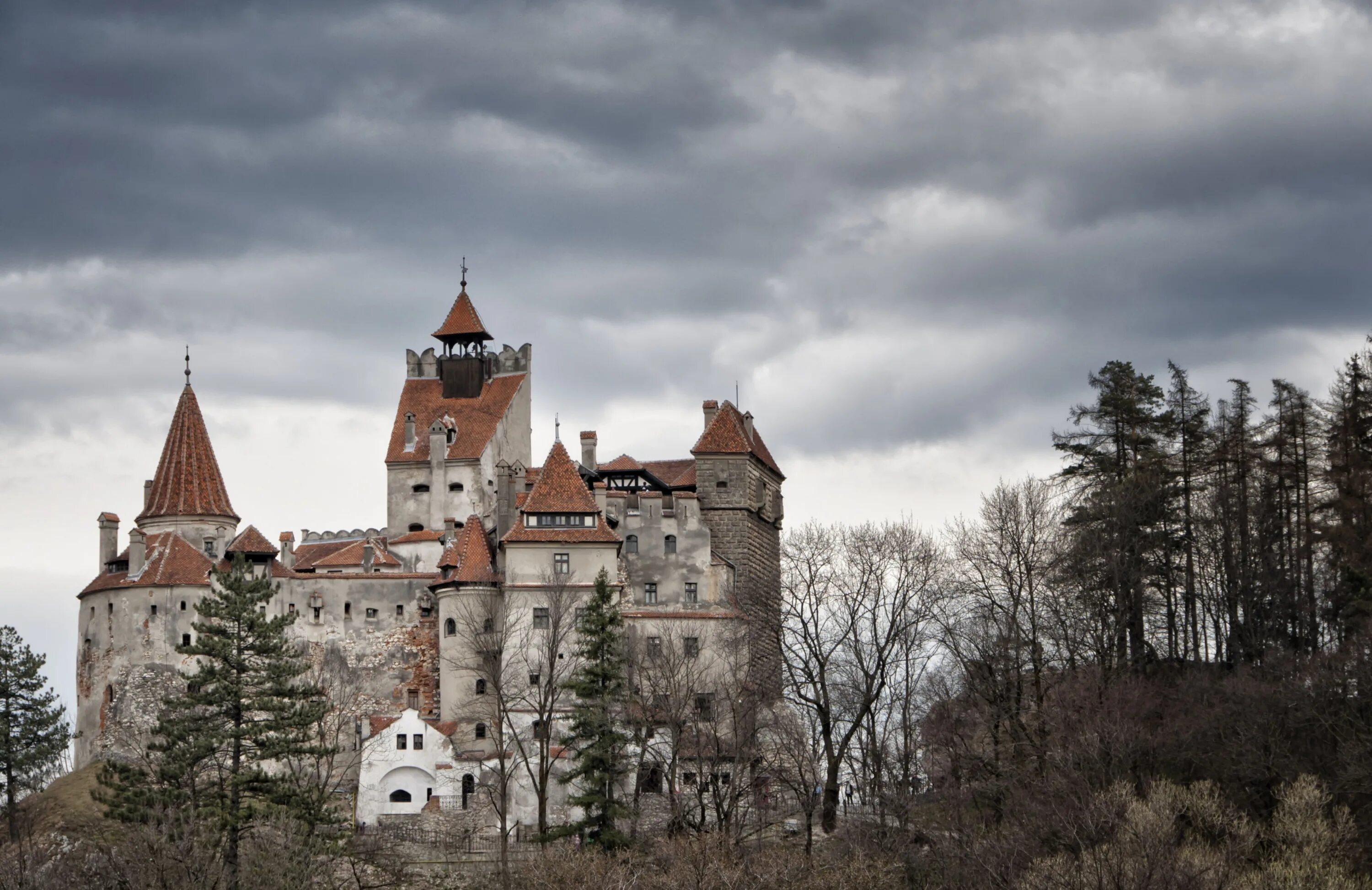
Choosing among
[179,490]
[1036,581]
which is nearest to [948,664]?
[1036,581]

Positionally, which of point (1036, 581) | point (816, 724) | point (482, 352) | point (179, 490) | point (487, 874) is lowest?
point (487, 874)

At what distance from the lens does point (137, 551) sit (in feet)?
257

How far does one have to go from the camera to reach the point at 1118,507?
64.8 metres

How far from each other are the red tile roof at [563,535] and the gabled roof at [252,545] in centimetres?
1070

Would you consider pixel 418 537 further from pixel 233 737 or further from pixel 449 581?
pixel 233 737

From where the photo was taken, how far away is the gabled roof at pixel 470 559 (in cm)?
7594

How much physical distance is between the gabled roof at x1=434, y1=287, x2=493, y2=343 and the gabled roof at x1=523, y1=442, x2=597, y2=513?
14.7 m

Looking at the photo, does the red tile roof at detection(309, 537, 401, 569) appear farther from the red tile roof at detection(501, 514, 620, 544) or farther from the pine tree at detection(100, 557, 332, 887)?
the pine tree at detection(100, 557, 332, 887)

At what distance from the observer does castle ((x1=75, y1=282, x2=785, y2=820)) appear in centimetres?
7306

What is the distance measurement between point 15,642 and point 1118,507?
139 feet

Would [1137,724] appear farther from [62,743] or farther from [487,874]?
[62,743]

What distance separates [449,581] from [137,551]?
13176 millimetres

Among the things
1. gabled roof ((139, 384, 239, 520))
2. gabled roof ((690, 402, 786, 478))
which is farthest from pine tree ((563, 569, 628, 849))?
gabled roof ((139, 384, 239, 520))

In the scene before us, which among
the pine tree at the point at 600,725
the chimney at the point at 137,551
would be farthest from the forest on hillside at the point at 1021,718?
the chimney at the point at 137,551
